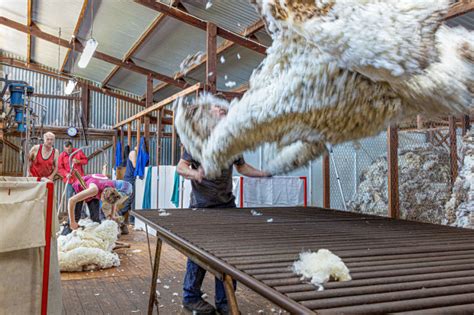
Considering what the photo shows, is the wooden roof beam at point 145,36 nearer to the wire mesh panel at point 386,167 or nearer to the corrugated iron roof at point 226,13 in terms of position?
the corrugated iron roof at point 226,13

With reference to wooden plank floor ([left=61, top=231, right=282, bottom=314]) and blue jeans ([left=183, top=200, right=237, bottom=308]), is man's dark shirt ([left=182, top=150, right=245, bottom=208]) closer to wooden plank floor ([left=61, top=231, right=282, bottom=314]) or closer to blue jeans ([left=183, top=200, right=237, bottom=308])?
blue jeans ([left=183, top=200, right=237, bottom=308])

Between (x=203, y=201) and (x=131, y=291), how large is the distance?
4.42ft

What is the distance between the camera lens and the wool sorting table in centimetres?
104

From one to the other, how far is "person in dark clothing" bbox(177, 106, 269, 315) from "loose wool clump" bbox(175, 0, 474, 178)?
5.74ft

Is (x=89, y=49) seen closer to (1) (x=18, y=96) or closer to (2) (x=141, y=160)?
(1) (x=18, y=96)

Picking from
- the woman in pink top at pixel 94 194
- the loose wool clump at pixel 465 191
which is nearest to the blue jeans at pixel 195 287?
the woman in pink top at pixel 94 194

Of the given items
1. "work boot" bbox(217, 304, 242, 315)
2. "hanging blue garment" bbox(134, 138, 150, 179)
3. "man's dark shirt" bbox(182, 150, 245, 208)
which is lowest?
"work boot" bbox(217, 304, 242, 315)

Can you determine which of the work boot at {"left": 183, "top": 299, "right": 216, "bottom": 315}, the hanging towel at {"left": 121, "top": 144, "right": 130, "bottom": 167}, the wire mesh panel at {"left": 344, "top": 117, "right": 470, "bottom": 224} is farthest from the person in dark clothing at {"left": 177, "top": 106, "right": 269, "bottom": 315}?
the hanging towel at {"left": 121, "top": 144, "right": 130, "bottom": 167}

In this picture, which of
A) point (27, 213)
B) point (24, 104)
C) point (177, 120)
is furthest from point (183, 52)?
point (177, 120)

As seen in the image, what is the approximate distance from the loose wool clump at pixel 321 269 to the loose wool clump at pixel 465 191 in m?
3.90

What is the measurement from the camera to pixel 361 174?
8.41 metres

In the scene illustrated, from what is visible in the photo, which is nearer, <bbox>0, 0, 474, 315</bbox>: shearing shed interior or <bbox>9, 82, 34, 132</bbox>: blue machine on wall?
A: <bbox>0, 0, 474, 315</bbox>: shearing shed interior

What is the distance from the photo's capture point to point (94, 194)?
18.8 feet

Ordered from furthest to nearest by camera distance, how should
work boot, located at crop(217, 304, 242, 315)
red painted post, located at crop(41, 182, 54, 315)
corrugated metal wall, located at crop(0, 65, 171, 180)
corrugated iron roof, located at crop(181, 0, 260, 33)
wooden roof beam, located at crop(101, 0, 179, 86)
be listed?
corrugated metal wall, located at crop(0, 65, 171, 180) < wooden roof beam, located at crop(101, 0, 179, 86) < corrugated iron roof, located at crop(181, 0, 260, 33) < work boot, located at crop(217, 304, 242, 315) < red painted post, located at crop(41, 182, 54, 315)
